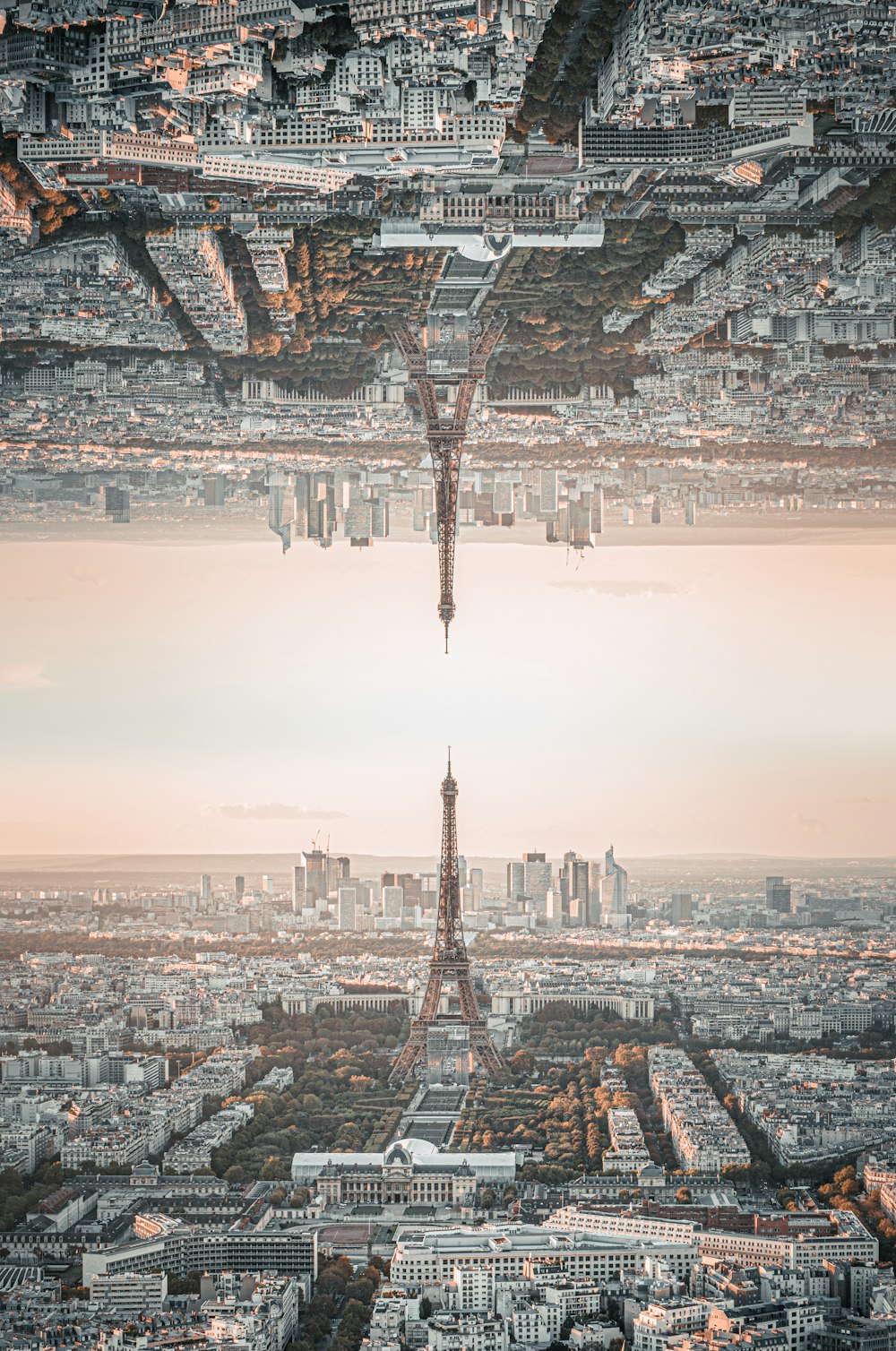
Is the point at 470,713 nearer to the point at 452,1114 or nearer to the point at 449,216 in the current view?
the point at 452,1114

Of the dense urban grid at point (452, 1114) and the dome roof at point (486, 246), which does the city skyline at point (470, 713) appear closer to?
the dense urban grid at point (452, 1114)

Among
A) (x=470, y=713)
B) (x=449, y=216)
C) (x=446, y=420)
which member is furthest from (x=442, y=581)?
(x=449, y=216)

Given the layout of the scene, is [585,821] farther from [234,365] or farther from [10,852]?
[234,365]

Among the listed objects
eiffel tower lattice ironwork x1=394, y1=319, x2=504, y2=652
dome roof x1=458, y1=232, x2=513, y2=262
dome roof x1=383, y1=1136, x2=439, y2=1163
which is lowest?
dome roof x1=383, y1=1136, x2=439, y2=1163

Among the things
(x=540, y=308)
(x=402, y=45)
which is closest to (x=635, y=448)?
(x=540, y=308)

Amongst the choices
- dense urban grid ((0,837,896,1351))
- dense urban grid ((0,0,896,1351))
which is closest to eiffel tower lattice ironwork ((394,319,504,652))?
dense urban grid ((0,0,896,1351))

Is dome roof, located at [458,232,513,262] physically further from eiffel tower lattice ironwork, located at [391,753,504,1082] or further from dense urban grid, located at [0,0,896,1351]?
eiffel tower lattice ironwork, located at [391,753,504,1082]
